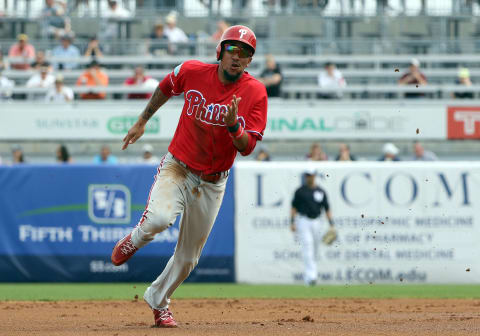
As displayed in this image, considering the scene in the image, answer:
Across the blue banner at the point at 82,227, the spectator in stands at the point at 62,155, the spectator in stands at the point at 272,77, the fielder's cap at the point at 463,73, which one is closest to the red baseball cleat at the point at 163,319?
the blue banner at the point at 82,227

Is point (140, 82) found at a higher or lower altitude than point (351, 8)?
lower

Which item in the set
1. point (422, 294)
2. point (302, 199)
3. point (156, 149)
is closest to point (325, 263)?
point (302, 199)

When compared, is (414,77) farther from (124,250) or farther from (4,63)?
(124,250)

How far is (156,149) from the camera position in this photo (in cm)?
2103

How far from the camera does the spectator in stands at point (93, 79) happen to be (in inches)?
841

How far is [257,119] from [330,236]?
9.44 meters

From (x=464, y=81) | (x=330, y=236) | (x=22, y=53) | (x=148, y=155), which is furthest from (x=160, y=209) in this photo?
(x=22, y=53)

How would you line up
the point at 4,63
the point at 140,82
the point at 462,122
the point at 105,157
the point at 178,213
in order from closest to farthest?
the point at 178,213, the point at 105,157, the point at 462,122, the point at 140,82, the point at 4,63

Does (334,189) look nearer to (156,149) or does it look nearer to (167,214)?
(156,149)

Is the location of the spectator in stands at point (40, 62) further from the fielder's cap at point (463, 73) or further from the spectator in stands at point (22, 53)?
the fielder's cap at point (463, 73)

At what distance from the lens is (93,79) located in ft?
70.9

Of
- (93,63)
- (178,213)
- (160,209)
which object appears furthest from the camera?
(93,63)

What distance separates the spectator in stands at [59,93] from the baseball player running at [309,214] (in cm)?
632

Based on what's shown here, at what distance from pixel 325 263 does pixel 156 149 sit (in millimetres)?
5310
